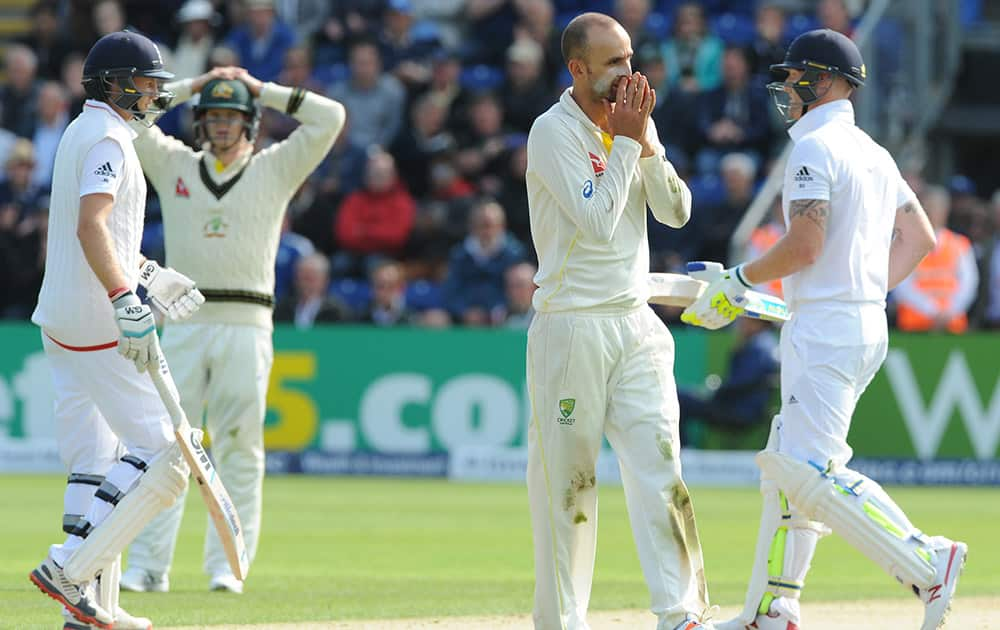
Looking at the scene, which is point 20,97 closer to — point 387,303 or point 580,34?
point 387,303

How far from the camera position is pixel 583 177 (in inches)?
251

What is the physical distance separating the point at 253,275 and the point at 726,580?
9.48ft

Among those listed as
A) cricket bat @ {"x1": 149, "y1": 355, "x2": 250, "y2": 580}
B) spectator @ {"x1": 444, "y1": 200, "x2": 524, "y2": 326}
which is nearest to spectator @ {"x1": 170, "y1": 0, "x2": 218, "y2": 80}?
spectator @ {"x1": 444, "y1": 200, "x2": 524, "y2": 326}

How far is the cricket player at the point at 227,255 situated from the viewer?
8.82 meters

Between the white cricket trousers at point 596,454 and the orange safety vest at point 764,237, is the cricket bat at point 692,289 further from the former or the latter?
the orange safety vest at point 764,237

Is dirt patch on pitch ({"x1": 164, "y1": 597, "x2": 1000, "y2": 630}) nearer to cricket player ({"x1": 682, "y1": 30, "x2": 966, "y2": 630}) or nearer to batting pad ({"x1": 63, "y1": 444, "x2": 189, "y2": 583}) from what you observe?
cricket player ({"x1": 682, "y1": 30, "x2": 966, "y2": 630})

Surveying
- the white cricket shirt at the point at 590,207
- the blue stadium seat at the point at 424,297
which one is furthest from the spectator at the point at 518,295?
the white cricket shirt at the point at 590,207

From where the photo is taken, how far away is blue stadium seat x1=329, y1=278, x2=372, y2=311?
1680 cm

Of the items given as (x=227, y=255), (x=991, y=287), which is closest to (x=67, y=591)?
(x=227, y=255)

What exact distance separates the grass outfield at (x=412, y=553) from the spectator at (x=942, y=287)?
60.9 inches

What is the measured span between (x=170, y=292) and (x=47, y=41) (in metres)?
13.6

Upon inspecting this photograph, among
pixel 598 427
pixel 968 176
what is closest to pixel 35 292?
pixel 968 176

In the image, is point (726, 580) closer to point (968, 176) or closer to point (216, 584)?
point (216, 584)

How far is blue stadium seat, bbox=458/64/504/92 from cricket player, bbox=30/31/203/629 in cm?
1140
